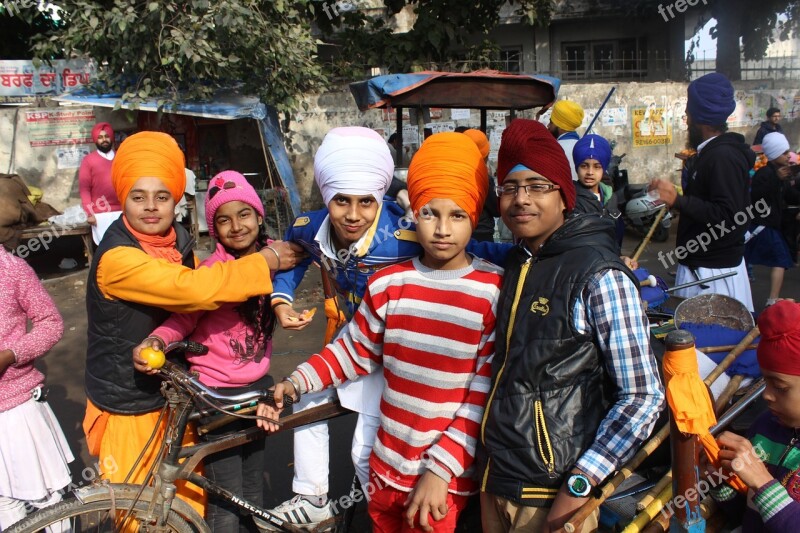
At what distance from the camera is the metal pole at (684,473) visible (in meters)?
1.44

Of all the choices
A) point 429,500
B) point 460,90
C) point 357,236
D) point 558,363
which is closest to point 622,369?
point 558,363

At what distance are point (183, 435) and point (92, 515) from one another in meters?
0.41

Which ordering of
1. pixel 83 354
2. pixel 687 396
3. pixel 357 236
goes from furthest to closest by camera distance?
1. pixel 83 354
2. pixel 357 236
3. pixel 687 396

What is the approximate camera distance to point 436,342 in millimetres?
1913

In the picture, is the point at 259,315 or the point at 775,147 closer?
the point at 259,315

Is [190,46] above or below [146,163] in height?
above

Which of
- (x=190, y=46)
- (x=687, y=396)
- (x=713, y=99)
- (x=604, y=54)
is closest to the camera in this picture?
(x=687, y=396)

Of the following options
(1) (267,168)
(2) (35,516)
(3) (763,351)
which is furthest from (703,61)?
(2) (35,516)

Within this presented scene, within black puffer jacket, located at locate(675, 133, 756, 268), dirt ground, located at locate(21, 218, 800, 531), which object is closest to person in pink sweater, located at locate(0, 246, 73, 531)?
dirt ground, located at locate(21, 218, 800, 531)

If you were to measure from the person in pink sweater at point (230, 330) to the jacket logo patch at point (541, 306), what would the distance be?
4.14ft

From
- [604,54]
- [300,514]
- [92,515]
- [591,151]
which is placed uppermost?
[604,54]

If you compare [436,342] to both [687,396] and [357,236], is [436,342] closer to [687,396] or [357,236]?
[357,236]

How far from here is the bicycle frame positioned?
7.13 feet

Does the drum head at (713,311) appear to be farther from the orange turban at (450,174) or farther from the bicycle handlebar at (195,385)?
the bicycle handlebar at (195,385)
